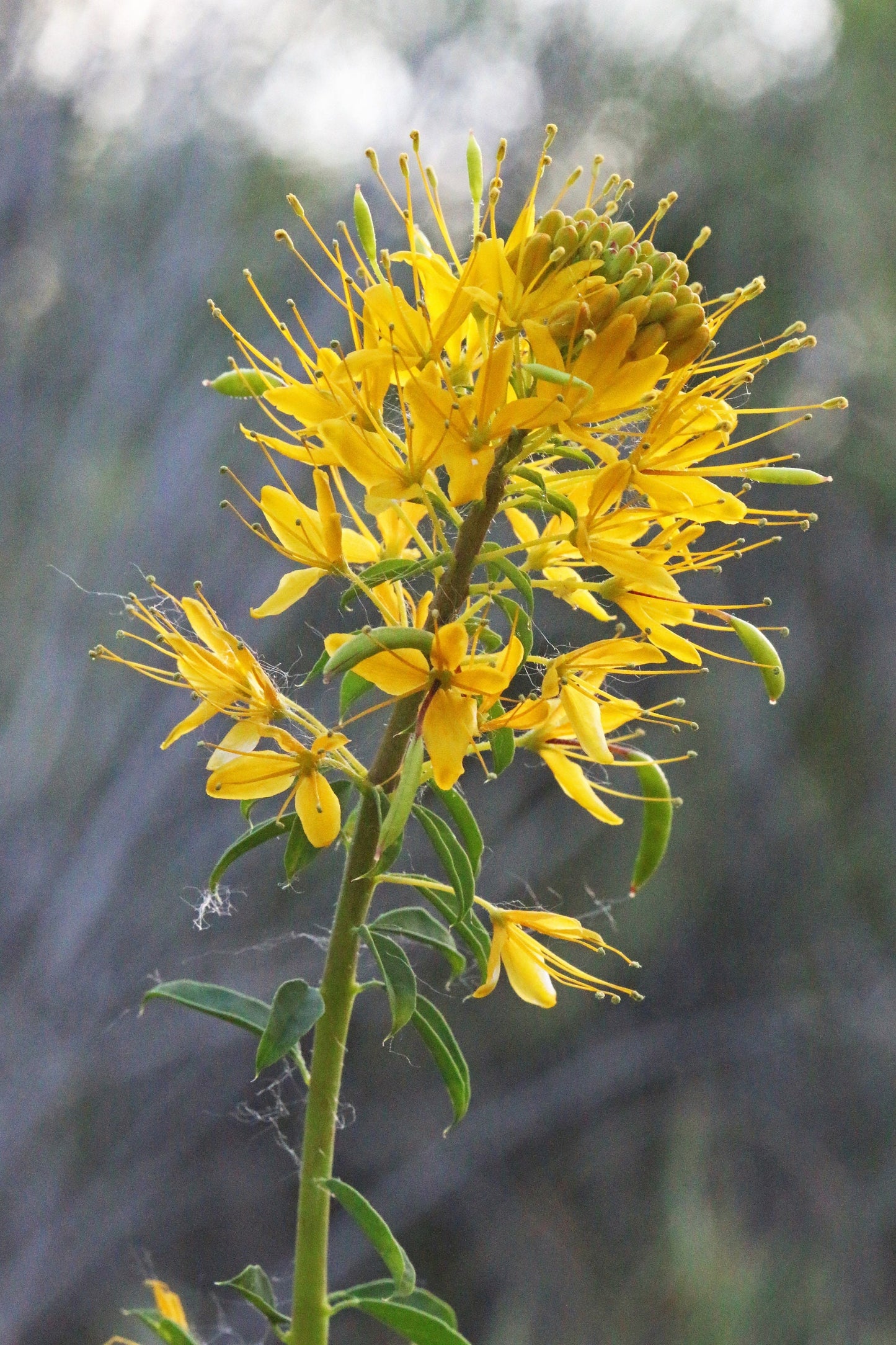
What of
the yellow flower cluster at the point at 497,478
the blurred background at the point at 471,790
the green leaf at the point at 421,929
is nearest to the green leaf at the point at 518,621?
the yellow flower cluster at the point at 497,478

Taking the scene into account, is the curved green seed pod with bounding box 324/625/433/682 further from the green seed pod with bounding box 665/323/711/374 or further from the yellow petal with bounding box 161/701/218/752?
the green seed pod with bounding box 665/323/711/374

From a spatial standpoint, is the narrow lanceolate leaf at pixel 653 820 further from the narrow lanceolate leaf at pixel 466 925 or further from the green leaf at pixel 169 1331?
the green leaf at pixel 169 1331

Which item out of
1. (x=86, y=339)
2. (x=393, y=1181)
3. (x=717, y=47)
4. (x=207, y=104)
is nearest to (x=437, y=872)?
(x=393, y=1181)

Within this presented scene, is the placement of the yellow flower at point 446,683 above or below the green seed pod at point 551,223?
below

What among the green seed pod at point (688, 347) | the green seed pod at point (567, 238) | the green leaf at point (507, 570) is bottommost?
the green leaf at point (507, 570)

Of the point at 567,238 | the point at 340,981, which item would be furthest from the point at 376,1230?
the point at 567,238

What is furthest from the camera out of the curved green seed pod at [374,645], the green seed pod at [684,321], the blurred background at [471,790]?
the blurred background at [471,790]
